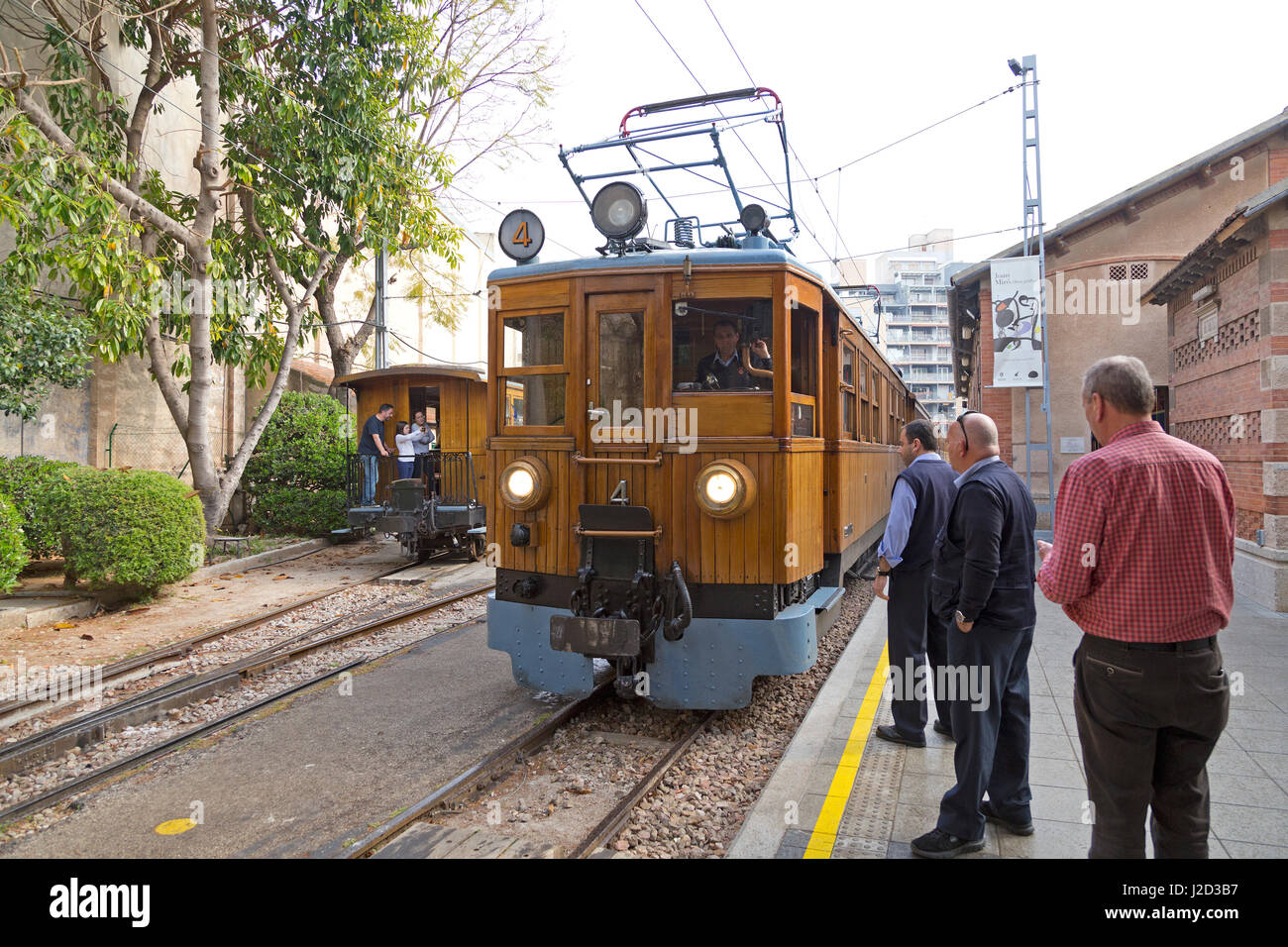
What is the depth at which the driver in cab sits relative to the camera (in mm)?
5082

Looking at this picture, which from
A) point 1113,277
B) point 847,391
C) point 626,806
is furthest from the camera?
point 1113,277

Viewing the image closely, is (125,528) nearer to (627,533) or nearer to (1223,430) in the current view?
(627,533)

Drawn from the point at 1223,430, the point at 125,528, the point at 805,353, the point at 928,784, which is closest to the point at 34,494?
the point at 125,528

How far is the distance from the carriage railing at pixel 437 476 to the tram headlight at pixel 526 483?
24.6 ft

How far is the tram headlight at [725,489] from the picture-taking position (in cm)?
483

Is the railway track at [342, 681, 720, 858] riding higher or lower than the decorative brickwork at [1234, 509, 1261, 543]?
lower

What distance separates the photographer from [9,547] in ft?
A: 24.6

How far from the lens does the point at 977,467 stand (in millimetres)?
3641

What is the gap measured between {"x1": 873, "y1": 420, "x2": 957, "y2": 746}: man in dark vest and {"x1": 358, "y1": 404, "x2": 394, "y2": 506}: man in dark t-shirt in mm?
10133

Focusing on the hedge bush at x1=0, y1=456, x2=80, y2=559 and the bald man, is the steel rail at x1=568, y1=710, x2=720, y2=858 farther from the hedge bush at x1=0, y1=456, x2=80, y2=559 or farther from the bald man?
the hedge bush at x1=0, y1=456, x2=80, y2=559

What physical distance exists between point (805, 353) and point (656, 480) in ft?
4.93

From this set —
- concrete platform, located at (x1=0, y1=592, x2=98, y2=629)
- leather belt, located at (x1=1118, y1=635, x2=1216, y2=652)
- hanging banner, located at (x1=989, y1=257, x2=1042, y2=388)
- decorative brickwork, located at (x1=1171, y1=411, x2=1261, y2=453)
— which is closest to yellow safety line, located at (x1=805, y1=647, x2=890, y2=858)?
leather belt, located at (x1=1118, y1=635, x2=1216, y2=652)

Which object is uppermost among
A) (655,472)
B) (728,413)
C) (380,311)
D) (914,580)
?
(380,311)

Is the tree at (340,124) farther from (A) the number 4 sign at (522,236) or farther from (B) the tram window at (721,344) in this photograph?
(B) the tram window at (721,344)
